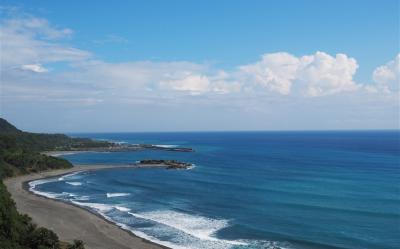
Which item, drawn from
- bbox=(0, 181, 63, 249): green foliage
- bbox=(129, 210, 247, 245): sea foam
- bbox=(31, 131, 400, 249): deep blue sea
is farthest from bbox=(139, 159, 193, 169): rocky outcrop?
bbox=(0, 181, 63, 249): green foliage

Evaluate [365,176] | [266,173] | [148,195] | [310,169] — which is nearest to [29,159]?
[148,195]

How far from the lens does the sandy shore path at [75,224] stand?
44.0 m

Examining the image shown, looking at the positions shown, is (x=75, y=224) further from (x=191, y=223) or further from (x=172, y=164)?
(x=172, y=164)

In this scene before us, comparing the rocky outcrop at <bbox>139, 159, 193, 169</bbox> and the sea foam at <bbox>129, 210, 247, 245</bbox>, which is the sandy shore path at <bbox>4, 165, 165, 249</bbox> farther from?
the rocky outcrop at <bbox>139, 159, 193, 169</bbox>

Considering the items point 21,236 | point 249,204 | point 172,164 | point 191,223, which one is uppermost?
point 172,164

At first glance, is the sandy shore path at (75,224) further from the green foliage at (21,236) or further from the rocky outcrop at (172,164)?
the rocky outcrop at (172,164)

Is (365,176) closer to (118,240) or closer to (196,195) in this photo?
(196,195)

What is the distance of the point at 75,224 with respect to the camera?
171 feet

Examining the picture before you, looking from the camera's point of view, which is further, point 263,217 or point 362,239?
point 263,217

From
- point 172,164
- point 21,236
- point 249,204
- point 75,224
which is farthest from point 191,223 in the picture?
point 172,164

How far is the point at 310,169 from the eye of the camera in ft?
347

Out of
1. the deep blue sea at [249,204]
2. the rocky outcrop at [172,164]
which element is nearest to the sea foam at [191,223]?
the deep blue sea at [249,204]

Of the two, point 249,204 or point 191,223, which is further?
point 249,204

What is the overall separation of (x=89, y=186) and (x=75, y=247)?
1961 inches
